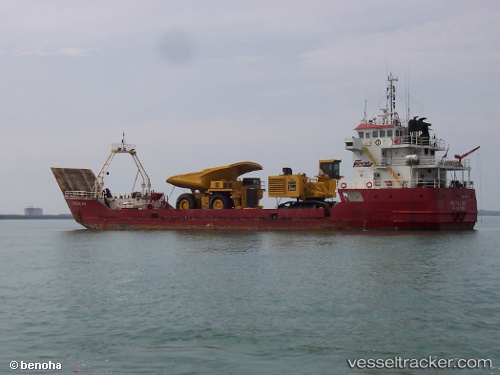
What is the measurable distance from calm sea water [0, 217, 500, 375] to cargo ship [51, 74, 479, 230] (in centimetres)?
1007

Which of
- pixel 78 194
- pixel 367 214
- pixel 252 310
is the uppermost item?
pixel 78 194

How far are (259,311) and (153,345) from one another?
11.5ft

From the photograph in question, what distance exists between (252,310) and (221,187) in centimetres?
3118

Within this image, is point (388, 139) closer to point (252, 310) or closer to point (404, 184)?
point (404, 184)

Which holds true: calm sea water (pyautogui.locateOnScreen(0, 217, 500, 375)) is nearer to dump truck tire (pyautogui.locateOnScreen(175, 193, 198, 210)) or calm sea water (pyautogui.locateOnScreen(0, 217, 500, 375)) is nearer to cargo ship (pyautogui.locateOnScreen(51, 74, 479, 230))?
cargo ship (pyautogui.locateOnScreen(51, 74, 479, 230))

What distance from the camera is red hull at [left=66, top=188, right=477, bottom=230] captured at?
3728 centimetres

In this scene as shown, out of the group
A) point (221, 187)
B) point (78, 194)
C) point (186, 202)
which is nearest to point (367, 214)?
point (221, 187)

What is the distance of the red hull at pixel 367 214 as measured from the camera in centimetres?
3728

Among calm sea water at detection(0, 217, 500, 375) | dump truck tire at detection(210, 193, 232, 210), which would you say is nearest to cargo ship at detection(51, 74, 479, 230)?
dump truck tire at detection(210, 193, 232, 210)

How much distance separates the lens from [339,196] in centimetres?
4003

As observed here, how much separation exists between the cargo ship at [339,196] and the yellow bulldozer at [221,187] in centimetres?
7

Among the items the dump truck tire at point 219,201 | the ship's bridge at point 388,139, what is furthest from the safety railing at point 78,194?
the ship's bridge at point 388,139

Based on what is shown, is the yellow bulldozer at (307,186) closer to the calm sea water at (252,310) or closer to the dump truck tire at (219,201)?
the dump truck tire at (219,201)

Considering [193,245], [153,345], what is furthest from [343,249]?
[153,345]
